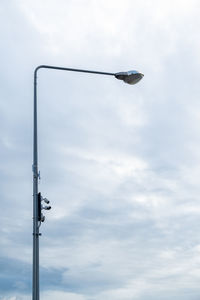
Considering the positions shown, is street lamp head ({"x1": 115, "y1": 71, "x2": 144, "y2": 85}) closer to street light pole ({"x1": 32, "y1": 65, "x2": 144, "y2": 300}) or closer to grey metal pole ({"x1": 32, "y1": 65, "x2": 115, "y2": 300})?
street light pole ({"x1": 32, "y1": 65, "x2": 144, "y2": 300})

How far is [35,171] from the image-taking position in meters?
18.9

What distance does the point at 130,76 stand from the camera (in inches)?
805

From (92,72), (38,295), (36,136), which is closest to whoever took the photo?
(38,295)

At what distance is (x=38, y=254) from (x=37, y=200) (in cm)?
190

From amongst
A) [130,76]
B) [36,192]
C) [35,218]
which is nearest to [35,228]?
[35,218]

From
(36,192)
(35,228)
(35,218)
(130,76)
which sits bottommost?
(35,228)

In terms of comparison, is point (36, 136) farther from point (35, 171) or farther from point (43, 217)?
point (43, 217)

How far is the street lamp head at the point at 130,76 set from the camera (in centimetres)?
2034

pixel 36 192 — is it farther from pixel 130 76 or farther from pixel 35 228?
pixel 130 76

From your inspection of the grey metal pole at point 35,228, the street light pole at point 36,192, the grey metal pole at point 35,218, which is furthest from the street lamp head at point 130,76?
the grey metal pole at point 35,228

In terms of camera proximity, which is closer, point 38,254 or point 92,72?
point 38,254

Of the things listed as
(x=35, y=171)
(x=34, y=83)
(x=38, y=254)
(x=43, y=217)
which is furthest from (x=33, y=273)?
(x=34, y=83)

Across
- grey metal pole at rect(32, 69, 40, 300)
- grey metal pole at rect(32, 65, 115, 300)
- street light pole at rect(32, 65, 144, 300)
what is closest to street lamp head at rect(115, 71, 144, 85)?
street light pole at rect(32, 65, 144, 300)

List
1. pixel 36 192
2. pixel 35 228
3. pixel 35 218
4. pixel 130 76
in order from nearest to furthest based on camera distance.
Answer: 1. pixel 35 228
2. pixel 35 218
3. pixel 36 192
4. pixel 130 76
